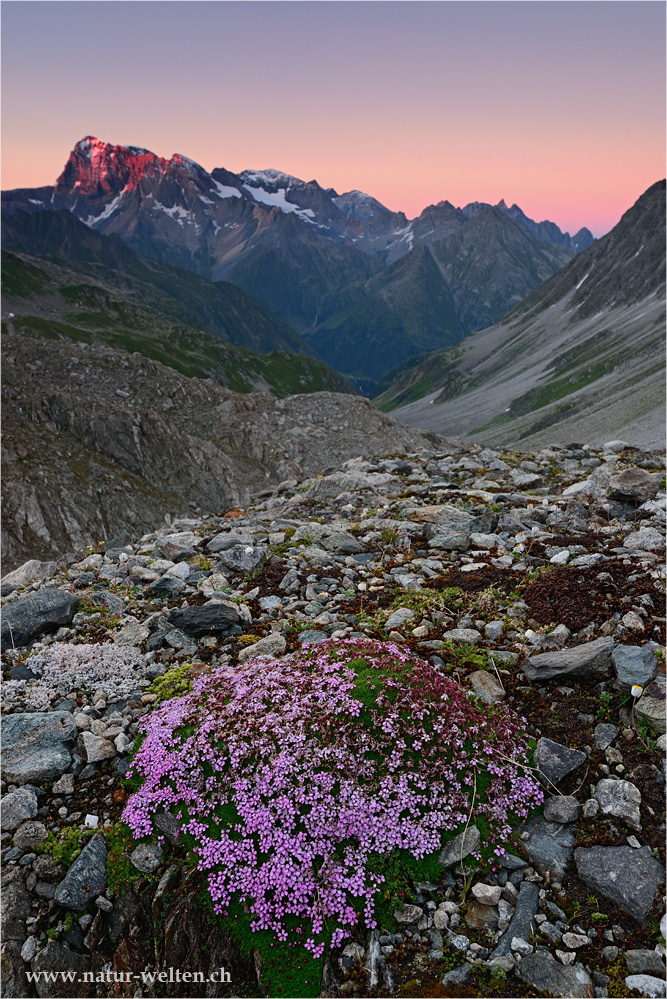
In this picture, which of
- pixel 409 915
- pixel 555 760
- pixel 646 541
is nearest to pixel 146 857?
pixel 409 915

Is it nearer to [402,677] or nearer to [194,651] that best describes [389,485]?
[194,651]

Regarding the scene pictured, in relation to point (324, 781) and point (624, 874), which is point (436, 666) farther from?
point (624, 874)

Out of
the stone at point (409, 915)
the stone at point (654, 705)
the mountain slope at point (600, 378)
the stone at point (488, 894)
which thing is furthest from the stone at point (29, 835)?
the mountain slope at point (600, 378)

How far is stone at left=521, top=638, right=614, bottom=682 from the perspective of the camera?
7.32m

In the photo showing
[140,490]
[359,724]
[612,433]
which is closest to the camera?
[359,724]

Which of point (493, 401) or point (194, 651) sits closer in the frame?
point (194, 651)

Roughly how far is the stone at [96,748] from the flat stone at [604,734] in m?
6.16

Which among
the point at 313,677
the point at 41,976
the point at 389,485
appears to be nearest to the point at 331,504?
the point at 389,485

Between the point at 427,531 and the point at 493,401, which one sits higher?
the point at 427,531

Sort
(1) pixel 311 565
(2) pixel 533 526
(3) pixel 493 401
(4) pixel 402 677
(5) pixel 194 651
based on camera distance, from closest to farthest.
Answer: (4) pixel 402 677 → (5) pixel 194 651 → (1) pixel 311 565 → (2) pixel 533 526 → (3) pixel 493 401

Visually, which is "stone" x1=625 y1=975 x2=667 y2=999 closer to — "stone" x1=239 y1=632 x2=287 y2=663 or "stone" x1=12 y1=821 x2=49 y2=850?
"stone" x1=239 y1=632 x2=287 y2=663

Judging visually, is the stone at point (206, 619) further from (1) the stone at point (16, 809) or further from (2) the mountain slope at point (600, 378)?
(2) the mountain slope at point (600, 378)

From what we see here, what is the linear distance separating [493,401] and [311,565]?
181 meters

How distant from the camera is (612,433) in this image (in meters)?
84.1
